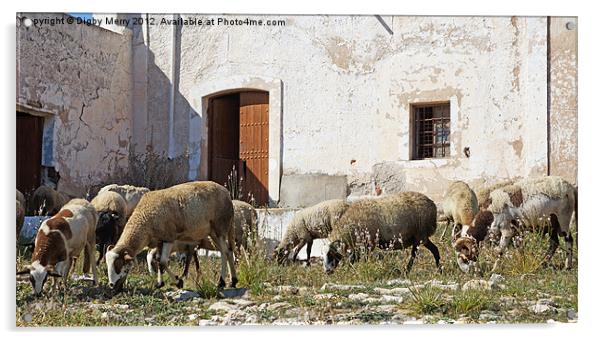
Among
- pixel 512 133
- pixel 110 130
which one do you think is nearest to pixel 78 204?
pixel 110 130

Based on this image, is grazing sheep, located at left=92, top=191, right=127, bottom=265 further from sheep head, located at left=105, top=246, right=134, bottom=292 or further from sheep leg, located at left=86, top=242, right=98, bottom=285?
sheep head, located at left=105, top=246, right=134, bottom=292

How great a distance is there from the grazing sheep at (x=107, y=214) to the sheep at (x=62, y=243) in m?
0.45

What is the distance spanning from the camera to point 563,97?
9.12 meters

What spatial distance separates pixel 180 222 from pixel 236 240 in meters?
0.96

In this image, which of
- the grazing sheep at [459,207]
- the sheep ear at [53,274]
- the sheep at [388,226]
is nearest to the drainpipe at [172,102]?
the sheep at [388,226]

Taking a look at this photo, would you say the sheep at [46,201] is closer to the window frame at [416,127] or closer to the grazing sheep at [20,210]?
the grazing sheep at [20,210]

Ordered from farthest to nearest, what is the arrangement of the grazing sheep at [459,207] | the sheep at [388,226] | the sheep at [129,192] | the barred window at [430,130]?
the barred window at [430,130], the sheep at [129,192], the grazing sheep at [459,207], the sheep at [388,226]

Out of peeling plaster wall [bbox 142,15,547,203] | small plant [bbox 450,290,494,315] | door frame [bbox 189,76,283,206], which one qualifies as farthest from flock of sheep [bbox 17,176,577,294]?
small plant [bbox 450,290,494,315]

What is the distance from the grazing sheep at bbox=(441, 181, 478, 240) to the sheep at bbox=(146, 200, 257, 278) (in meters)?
1.66

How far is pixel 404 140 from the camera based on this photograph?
32.6 ft

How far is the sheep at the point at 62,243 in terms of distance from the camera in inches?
331

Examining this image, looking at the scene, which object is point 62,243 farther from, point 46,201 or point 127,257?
point 46,201

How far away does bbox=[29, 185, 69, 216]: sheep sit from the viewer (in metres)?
9.23

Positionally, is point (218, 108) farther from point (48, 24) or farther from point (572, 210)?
point (572, 210)
